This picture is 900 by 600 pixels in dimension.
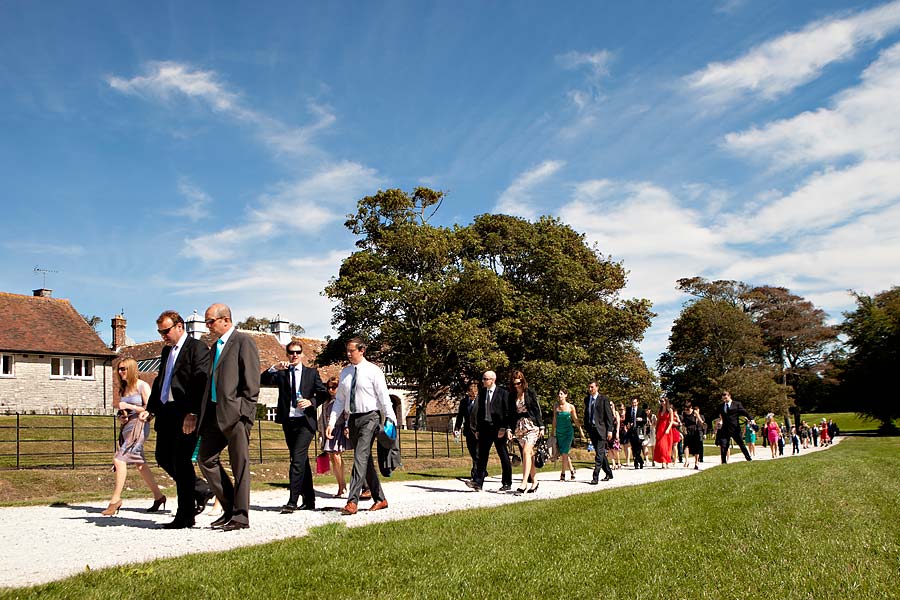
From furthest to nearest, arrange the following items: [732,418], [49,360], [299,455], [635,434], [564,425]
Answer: [49,360] < [635,434] < [732,418] < [564,425] < [299,455]

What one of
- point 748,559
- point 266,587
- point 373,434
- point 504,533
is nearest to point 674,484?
point 373,434

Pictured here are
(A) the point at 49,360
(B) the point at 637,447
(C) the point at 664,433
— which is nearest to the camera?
(C) the point at 664,433

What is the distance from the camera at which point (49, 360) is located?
4219cm

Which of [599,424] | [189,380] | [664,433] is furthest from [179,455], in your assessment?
[664,433]

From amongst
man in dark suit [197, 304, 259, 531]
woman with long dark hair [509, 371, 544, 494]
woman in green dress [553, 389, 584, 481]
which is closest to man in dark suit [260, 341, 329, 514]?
man in dark suit [197, 304, 259, 531]

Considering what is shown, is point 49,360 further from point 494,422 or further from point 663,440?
point 494,422

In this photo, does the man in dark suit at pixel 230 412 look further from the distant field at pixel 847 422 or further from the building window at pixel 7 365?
the distant field at pixel 847 422

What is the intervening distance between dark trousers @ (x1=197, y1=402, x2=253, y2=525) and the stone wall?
1418 inches

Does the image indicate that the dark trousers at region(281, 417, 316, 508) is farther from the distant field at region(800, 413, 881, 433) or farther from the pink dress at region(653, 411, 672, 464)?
the distant field at region(800, 413, 881, 433)

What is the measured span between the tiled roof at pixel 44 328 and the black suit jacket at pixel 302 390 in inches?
1445

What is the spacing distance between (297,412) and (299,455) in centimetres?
53

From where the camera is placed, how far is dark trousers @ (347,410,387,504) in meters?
9.16

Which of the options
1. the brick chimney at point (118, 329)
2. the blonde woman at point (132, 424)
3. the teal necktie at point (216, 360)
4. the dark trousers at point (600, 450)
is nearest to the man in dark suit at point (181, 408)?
the teal necktie at point (216, 360)

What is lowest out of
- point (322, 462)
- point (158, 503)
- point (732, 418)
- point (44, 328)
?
point (158, 503)
